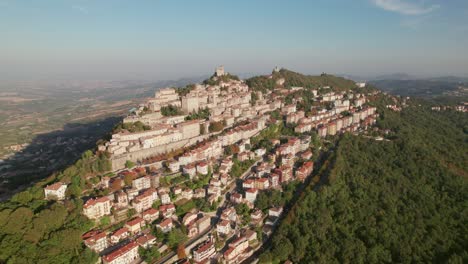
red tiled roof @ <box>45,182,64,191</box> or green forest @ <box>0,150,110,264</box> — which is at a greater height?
red tiled roof @ <box>45,182,64,191</box>

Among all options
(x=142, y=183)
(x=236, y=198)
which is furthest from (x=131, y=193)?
(x=236, y=198)

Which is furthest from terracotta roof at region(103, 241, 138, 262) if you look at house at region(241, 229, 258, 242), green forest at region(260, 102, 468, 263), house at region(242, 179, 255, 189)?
house at region(242, 179, 255, 189)

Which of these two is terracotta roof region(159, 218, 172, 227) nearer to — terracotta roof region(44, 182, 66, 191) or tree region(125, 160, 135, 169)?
tree region(125, 160, 135, 169)

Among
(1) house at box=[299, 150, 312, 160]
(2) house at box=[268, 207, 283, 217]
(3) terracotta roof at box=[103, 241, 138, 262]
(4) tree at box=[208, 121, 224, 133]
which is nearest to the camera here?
(3) terracotta roof at box=[103, 241, 138, 262]

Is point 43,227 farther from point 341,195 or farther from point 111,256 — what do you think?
point 341,195

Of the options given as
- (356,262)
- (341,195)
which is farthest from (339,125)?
(356,262)

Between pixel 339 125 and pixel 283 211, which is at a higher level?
pixel 339 125

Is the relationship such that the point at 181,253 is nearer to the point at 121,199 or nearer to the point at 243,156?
the point at 121,199
